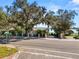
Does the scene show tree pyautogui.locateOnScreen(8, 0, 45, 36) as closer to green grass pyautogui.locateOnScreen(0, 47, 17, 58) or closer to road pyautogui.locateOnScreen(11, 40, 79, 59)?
road pyautogui.locateOnScreen(11, 40, 79, 59)

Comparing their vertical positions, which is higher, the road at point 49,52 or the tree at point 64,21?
the tree at point 64,21

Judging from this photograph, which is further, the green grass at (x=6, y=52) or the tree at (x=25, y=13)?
the tree at (x=25, y=13)

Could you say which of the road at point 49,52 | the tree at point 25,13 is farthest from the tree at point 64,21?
the road at point 49,52

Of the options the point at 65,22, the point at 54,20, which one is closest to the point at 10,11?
the point at 54,20

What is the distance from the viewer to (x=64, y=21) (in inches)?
2945

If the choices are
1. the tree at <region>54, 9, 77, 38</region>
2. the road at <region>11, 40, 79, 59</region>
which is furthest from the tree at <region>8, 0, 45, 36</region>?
the road at <region>11, 40, 79, 59</region>

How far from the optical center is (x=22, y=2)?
6231 centimetres

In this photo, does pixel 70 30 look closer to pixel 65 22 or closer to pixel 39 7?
pixel 65 22

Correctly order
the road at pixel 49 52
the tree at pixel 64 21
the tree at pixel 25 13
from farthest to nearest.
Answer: the tree at pixel 64 21 < the tree at pixel 25 13 < the road at pixel 49 52

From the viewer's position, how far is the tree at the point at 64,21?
7338 cm

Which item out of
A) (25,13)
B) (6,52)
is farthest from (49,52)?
(25,13)

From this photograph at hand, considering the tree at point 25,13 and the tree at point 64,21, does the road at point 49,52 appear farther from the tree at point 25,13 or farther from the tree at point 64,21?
the tree at point 64,21

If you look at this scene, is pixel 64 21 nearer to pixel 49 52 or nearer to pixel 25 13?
pixel 25 13

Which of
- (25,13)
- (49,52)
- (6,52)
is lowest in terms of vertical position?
(49,52)
